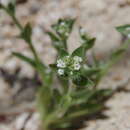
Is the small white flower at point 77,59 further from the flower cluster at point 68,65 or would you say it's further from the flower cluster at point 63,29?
the flower cluster at point 63,29

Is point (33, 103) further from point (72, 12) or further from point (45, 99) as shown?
point (72, 12)

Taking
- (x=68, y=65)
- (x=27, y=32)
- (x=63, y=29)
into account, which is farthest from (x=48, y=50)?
(x=68, y=65)

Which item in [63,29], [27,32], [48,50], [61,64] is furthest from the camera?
[48,50]

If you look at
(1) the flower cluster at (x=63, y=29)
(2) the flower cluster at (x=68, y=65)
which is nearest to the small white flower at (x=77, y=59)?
(2) the flower cluster at (x=68, y=65)

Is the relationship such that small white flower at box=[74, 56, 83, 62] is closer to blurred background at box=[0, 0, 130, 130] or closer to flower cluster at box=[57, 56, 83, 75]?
flower cluster at box=[57, 56, 83, 75]

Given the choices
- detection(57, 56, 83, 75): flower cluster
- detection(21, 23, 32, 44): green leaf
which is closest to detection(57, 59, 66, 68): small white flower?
detection(57, 56, 83, 75): flower cluster

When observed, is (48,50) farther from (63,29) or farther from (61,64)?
→ (61,64)
